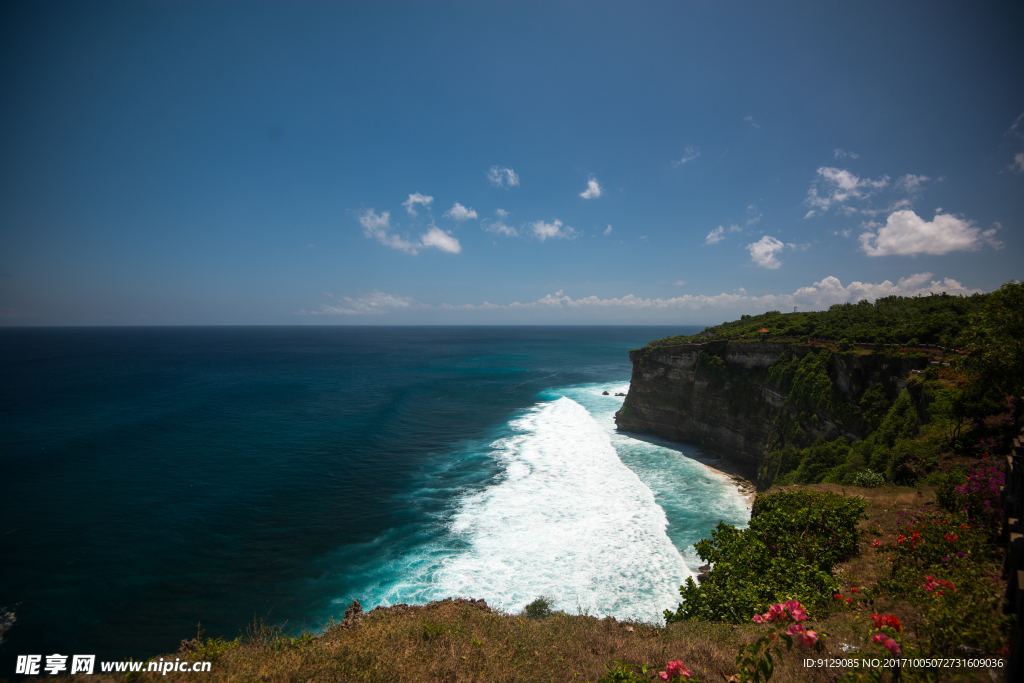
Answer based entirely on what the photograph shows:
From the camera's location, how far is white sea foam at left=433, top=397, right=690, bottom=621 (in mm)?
16906

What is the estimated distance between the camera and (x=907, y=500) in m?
13.2

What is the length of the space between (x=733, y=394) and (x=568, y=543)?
77.6ft

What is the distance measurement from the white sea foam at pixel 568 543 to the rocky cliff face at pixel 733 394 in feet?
35.8

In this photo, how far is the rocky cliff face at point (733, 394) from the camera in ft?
79.6

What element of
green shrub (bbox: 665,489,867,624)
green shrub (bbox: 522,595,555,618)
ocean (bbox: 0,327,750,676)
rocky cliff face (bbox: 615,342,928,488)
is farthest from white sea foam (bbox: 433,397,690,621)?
rocky cliff face (bbox: 615,342,928,488)

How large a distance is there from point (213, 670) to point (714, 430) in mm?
38203

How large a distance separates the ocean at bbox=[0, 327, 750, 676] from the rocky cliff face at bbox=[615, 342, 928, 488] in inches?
119

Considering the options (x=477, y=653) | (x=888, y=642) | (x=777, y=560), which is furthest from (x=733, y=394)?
(x=477, y=653)

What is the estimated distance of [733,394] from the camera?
114 ft

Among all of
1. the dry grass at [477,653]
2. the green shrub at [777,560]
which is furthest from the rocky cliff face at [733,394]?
the dry grass at [477,653]

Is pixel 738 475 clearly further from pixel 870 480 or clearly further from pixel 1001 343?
pixel 1001 343

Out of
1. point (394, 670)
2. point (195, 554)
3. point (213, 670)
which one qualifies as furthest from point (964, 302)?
point (195, 554)

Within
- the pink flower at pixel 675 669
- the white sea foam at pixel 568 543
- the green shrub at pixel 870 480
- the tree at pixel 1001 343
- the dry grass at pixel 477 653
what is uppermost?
the tree at pixel 1001 343

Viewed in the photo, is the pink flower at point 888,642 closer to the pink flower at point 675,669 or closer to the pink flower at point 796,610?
the pink flower at point 796,610
